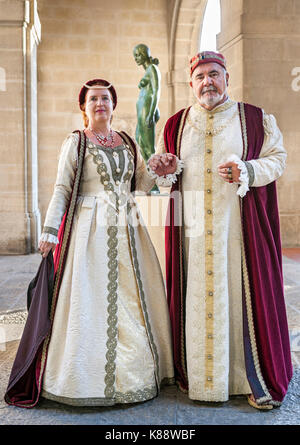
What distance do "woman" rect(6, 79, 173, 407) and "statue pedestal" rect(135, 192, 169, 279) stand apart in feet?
3.34

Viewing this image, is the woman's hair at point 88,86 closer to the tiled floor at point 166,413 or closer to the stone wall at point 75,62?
the tiled floor at point 166,413

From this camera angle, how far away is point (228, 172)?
224 centimetres

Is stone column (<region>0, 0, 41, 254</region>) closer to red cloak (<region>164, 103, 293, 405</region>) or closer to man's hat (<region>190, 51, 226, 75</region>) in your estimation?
red cloak (<region>164, 103, 293, 405</region>)

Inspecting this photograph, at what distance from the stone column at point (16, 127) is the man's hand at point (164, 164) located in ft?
17.0

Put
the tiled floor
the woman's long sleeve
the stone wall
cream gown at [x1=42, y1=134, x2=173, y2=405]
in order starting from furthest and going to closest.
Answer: the stone wall
the woman's long sleeve
cream gown at [x1=42, y1=134, x2=173, y2=405]
the tiled floor

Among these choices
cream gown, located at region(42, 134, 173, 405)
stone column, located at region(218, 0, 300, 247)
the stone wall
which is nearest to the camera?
cream gown, located at region(42, 134, 173, 405)

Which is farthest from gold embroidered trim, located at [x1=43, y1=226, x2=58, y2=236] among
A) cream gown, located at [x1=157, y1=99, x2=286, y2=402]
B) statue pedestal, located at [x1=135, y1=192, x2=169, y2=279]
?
statue pedestal, located at [x1=135, y1=192, x2=169, y2=279]

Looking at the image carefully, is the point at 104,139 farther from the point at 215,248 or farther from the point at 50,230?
the point at 215,248

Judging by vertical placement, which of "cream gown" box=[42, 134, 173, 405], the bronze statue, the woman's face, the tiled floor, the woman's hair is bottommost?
the tiled floor

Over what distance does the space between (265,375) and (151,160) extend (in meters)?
1.20

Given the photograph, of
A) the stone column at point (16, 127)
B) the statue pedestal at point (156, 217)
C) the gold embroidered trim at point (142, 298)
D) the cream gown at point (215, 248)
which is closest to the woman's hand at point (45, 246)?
the gold embroidered trim at point (142, 298)

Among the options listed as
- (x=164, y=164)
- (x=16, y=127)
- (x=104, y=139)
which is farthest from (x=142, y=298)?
(x=16, y=127)

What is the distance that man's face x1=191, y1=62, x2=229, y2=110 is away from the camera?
2.35 m
